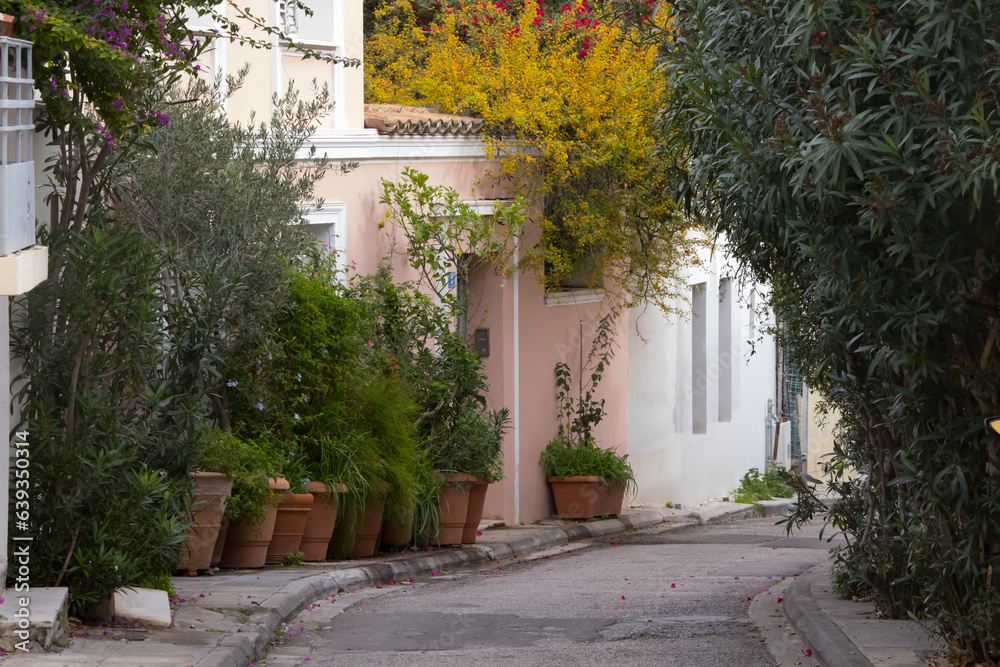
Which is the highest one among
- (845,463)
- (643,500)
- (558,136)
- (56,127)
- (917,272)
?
(558,136)

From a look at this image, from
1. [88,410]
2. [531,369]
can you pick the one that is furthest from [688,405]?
[88,410]

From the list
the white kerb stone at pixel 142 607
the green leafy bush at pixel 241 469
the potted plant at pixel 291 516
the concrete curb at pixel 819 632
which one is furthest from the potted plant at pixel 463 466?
the white kerb stone at pixel 142 607

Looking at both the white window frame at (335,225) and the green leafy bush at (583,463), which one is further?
the green leafy bush at (583,463)

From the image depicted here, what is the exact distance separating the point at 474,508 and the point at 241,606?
17.1 ft

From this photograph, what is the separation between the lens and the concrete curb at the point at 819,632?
7754 mm

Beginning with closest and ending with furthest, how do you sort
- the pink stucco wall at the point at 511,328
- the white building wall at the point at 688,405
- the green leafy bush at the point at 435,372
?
1. the green leafy bush at the point at 435,372
2. the pink stucco wall at the point at 511,328
3. the white building wall at the point at 688,405

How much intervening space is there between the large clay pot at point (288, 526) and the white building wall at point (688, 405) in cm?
915

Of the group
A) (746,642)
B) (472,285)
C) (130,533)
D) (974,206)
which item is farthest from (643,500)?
(974,206)

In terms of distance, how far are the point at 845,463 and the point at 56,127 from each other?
5.87 meters

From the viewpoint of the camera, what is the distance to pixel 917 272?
6496 mm

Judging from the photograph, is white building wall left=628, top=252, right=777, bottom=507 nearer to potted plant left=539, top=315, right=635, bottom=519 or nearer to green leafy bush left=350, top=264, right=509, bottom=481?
potted plant left=539, top=315, right=635, bottom=519

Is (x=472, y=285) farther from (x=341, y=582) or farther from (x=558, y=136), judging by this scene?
(x=341, y=582)

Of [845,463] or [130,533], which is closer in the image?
[130,533]

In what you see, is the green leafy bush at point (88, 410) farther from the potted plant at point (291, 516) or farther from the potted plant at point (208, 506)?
Answer: the potted plant at point (291, 516)
